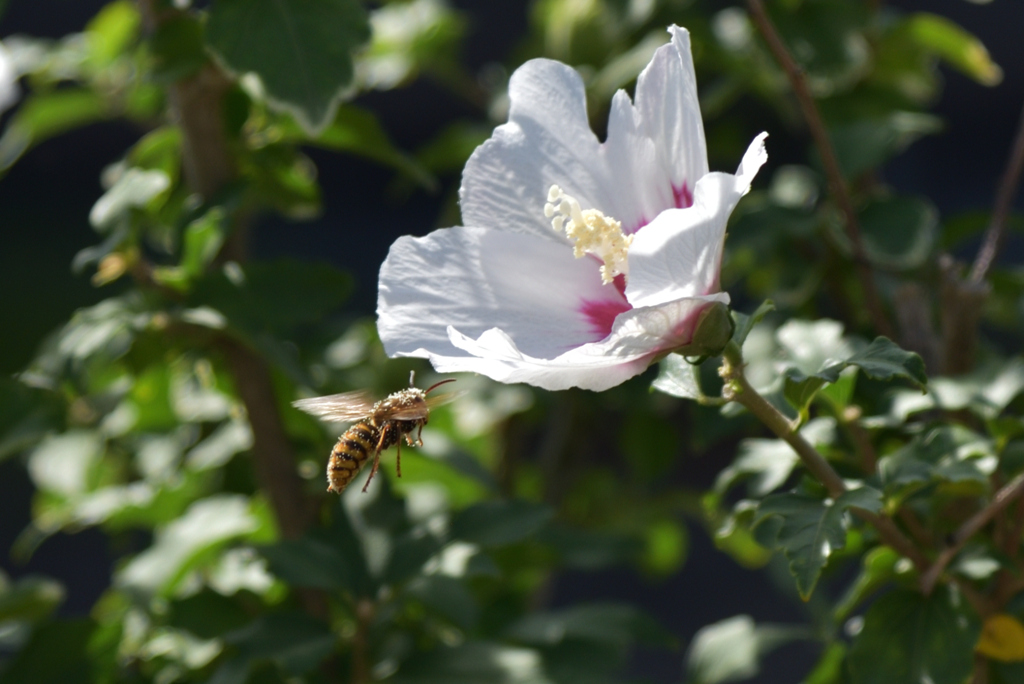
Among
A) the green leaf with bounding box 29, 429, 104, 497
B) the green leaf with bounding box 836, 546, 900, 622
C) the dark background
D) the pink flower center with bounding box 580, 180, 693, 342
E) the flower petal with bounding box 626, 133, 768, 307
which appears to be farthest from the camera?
the dark background

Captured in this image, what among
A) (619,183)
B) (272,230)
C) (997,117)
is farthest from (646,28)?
(272,230)

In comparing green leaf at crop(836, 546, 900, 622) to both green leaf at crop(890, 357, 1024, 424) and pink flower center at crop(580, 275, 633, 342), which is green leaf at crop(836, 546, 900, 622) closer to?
green leaf at crop(890, 357, 1024, 424)

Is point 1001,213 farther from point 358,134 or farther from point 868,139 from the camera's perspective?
point 358,134

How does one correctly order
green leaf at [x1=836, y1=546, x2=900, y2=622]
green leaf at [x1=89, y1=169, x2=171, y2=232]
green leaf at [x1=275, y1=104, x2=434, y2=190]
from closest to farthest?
green leaf at [x1=836, y1=546, x2=900, y2=622], green leaf at [x1=89, y1=169, x2=171, y2=232], green leaf at [x1=275, y1=104, x2=434, y2=190]

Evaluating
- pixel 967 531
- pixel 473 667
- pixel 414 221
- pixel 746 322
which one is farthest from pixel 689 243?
pixel 414 221

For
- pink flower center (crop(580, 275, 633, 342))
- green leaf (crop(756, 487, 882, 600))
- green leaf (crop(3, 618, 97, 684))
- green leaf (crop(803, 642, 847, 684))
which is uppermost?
pink flower center (crop(580, 275, 633, 342))

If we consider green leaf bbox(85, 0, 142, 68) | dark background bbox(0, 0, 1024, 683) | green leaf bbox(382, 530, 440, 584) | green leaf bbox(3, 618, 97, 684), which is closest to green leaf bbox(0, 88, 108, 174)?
green leaf bbox(85, 0, 142, 68)
